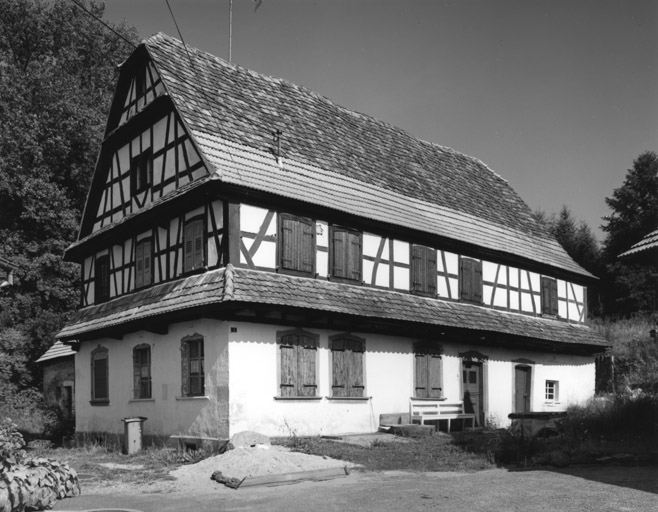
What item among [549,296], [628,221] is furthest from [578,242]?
[549,296]

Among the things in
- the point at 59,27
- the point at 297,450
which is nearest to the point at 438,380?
the point at 297,450

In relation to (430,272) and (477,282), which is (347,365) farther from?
(477,282)

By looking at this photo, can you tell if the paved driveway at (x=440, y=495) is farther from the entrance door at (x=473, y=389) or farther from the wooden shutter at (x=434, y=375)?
the entrance door at (x=473, y=389)

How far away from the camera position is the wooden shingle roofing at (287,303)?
17.9 metres

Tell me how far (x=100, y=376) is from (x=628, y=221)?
109 ft

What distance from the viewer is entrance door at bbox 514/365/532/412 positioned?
86.6ft

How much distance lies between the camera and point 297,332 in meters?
19.4

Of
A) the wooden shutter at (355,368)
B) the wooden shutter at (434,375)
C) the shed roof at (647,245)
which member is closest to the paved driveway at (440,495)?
the shed roof at (647,245)

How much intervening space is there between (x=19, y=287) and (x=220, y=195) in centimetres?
2062

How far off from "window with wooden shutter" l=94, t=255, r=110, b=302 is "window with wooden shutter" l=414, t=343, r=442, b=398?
10.1 metres

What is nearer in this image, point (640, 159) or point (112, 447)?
point (112, 447)

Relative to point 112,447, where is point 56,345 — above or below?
above

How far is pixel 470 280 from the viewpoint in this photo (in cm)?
2572

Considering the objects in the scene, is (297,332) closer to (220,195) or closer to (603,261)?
(220,195)
